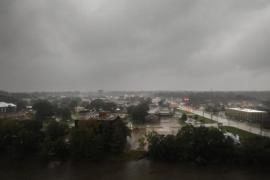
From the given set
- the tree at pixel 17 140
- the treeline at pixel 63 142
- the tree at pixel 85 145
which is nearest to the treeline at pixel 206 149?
the treeline at pixel 63 142

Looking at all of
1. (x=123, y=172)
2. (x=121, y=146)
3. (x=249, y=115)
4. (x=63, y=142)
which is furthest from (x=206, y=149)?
(x=249, y=115)

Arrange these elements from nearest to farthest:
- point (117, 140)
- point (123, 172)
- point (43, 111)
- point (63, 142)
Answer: point (123, 172) < point (63, 142) < point (117, 140) < point (43, 111)

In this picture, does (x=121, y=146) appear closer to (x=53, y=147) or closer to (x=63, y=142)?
(x=63, y=142)

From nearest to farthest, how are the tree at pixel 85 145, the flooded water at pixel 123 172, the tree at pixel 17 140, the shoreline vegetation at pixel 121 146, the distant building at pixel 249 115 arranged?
the flooded water at pixel 123 172 → the shoreline vegetation at pixel 121 146 → the tree at pixel 85 145 → the tree at pixel 17 140 → the distant building at pixel 249 115

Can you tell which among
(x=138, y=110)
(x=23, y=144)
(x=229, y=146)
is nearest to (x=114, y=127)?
(x=23, y=144)

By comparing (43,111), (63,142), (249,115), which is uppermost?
(249,115)

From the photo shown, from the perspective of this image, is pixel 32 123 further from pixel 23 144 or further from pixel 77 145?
pixel 77 145

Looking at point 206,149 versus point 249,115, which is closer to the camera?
point 206,149

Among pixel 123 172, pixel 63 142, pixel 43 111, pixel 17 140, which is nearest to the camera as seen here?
pixel 123 172

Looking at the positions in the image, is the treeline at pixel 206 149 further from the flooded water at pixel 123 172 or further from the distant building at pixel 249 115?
the distant building at pixel 249 115
